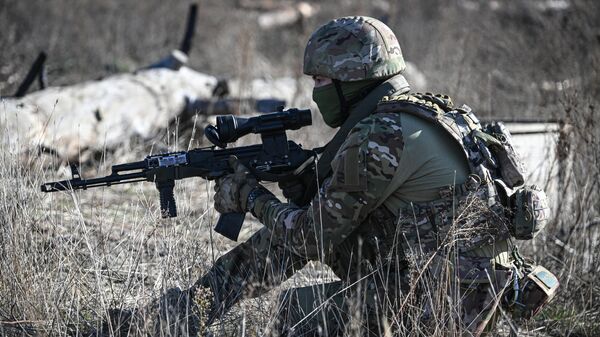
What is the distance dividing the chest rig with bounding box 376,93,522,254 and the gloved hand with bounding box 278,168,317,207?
23.8 inches

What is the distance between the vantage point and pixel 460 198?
10.9 ft

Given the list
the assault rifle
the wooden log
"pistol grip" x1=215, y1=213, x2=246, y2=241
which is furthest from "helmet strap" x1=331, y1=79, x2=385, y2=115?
the wooden log

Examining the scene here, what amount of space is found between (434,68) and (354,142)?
7.83 m

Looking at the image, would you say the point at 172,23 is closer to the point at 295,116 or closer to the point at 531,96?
the point at 531,96

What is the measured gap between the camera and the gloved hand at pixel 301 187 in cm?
388

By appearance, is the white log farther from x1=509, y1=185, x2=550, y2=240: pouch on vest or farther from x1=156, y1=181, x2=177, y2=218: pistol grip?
x1=509, y1=185, x2=550, y2=240: pouch on vest

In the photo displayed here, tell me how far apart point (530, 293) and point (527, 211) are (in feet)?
1.19

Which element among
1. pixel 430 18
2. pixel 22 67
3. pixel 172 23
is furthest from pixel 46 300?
pixel 430 18

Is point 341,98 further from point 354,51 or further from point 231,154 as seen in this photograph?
point 231,154

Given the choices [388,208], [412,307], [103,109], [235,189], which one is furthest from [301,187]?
[103,109]

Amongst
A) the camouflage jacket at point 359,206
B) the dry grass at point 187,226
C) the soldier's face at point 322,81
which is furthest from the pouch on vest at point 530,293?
the soldier's face at point 322,81

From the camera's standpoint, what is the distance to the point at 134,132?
7.34m

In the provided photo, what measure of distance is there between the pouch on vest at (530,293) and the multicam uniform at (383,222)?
0.08 meters

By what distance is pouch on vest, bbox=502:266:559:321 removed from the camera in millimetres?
3414
